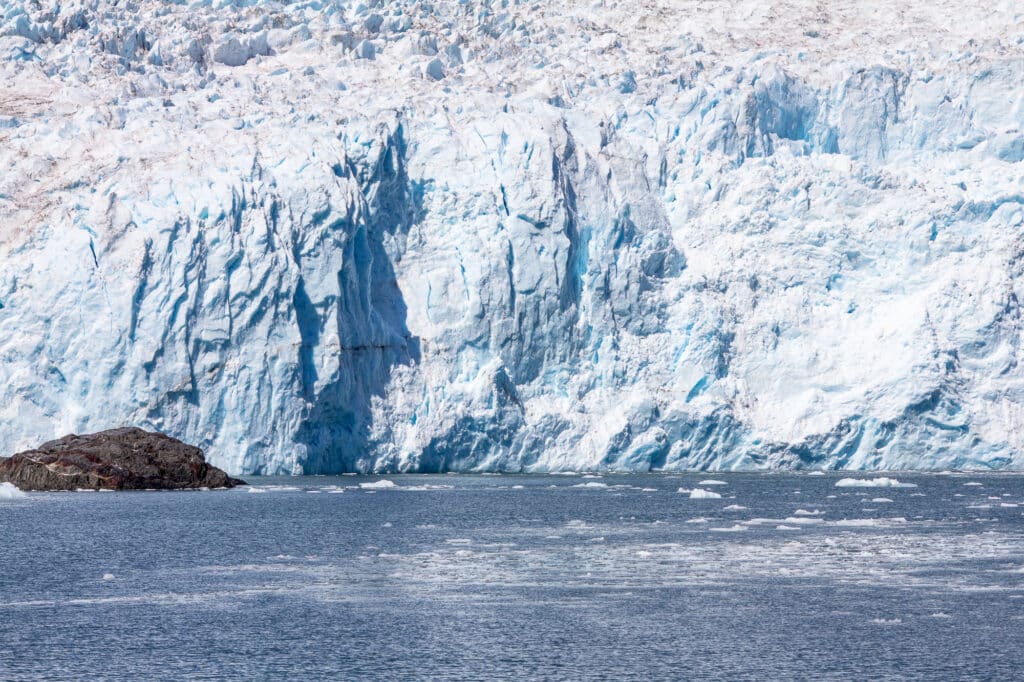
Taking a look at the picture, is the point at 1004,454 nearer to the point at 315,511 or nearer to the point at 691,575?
the point at 315,511

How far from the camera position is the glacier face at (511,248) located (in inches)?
1555

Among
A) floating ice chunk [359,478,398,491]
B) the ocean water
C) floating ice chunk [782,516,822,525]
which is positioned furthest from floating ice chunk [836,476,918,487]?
floating ice chunk [359,478,398,491]

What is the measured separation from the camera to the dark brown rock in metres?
38.2

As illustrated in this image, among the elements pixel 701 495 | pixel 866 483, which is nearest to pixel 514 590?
pixel 701 495

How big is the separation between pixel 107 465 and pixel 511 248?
1325 centimetres

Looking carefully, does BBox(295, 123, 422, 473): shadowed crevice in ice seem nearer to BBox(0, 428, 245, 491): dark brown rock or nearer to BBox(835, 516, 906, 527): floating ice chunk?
BBox(0, 428, 245, 491): dark brown rock

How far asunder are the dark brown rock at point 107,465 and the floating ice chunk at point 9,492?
2.02 m

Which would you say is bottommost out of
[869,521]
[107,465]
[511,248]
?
[869,521]

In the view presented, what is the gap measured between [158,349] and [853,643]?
2758cm

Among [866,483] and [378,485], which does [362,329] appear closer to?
[378,485]

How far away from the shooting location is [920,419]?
39812 mm

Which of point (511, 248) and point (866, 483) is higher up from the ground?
point (511, 248)

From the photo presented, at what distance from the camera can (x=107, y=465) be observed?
Result: 38.5m

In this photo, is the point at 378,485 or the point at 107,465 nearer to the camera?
the point at 378,485
